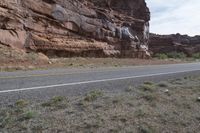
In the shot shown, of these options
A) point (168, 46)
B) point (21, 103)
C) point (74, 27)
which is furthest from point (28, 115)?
point (168, 46)

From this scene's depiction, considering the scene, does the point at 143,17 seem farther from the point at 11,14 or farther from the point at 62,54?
the point at 11,14

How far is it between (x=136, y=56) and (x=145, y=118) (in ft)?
126

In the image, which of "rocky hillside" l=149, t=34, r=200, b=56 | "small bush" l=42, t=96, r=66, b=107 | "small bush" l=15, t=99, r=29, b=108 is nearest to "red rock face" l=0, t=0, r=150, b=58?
"small bush" l=42, t=96, r=66, b=107

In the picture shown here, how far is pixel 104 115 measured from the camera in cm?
562

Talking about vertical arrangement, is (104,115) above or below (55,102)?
below

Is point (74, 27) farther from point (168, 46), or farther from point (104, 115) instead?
point (168, 46)

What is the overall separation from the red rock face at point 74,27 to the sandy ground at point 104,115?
17.8 metres

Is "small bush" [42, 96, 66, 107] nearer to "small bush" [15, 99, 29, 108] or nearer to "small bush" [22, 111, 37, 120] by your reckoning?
"small bush" [15, 99, 29, 108]

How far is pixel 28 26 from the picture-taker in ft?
85.9

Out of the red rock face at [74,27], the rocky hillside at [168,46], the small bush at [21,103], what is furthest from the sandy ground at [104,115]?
the rocky hillside at [168,46]

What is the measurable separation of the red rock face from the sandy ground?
58.5 ft

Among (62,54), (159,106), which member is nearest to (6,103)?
(159,106)

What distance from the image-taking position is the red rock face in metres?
24.9

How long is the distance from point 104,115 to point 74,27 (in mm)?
27185
